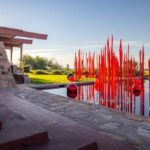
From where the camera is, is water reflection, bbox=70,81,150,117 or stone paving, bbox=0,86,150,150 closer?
stone paving, bbox=0,86,150,150

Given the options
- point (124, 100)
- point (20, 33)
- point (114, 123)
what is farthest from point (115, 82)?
point (20, 33)

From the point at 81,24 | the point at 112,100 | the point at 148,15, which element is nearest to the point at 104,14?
the point at 81,24

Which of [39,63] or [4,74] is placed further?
[39,63]

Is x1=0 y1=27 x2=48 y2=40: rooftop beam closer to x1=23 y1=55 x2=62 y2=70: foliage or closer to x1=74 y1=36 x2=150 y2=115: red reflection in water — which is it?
x1=74 y1=36 x2=150 y2=115: red reflection in water

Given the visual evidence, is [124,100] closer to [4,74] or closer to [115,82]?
[115,82]

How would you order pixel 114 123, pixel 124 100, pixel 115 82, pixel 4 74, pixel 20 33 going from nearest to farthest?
pixel 114 123 < pixel 124 100 < pixel 4 74 < pixel 115 82 < pixel 20 33

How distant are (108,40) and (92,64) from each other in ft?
13.3

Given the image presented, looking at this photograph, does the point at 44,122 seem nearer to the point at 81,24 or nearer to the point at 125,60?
the point at 125,60

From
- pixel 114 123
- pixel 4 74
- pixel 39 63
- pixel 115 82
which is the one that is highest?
pixel 39 63

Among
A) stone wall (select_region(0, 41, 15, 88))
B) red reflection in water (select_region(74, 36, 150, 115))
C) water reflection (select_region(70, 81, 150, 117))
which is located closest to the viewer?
water reflection (select_region(70, 81, 150, 117))

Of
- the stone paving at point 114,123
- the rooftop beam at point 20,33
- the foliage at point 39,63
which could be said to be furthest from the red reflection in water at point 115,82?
the foliage at point 39,63

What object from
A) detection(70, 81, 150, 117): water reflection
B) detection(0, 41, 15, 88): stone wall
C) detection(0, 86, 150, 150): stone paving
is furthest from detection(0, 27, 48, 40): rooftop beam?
detection(0, 86, 150, 150): stone paving

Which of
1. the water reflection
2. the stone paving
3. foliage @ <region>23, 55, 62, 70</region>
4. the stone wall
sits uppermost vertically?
foliage @ <region>23, 55, 62, 70</region>

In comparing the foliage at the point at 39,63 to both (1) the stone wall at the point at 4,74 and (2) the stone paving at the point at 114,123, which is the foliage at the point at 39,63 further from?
(2) the stone paving at the point at 114,123
